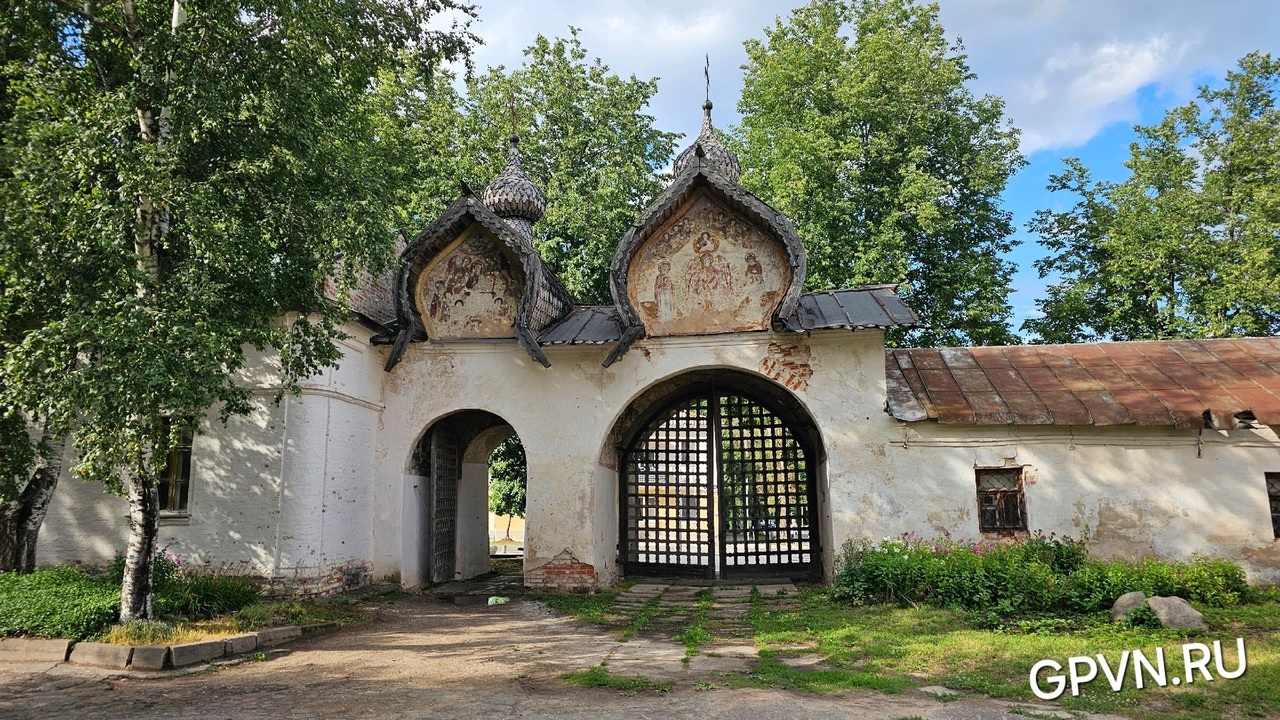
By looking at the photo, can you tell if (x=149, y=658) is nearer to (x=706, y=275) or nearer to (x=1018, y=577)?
(x=706, y=275)

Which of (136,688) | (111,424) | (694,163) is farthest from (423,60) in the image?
(136,688)

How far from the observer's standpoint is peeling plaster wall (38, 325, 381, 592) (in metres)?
9.74

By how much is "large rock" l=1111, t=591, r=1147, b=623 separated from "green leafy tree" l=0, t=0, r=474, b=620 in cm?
914

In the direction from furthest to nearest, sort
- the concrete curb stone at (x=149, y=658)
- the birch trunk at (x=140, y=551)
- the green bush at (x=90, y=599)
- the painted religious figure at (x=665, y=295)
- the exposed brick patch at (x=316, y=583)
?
the painted religious figure at (x=665, y=295), the exposed brick patch at (x=316, y=583), the birch trunk at (x=140, y=551), the green bush at (x=90, y=599), the concrete curb stone at (x=149, y=658)

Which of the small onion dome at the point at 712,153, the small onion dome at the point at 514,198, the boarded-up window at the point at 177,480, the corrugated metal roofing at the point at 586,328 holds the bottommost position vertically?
the boarded-up window at the point at 177,480

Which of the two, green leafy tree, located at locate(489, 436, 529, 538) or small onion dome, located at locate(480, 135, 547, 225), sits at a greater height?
small onion dome, located at locate(480, 135, 547, 225)

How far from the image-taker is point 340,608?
9539mm

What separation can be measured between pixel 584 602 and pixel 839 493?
3.99 metres

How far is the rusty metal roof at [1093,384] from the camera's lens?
33.7 ft

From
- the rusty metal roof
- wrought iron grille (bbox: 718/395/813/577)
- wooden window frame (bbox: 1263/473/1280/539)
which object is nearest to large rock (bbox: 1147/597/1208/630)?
the rusty metal roof

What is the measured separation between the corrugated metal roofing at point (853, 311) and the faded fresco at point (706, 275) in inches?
23.2

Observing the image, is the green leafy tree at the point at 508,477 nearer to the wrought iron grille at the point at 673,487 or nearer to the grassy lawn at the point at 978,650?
the wrought iron grille at the point at 673,487

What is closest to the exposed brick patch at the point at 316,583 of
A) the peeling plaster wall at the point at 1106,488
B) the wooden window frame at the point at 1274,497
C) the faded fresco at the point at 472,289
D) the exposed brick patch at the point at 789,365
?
the faded fresco at the point at 472,289

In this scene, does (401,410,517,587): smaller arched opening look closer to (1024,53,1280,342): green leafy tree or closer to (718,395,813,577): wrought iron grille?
(718,395,813,577): wrought iron grille
